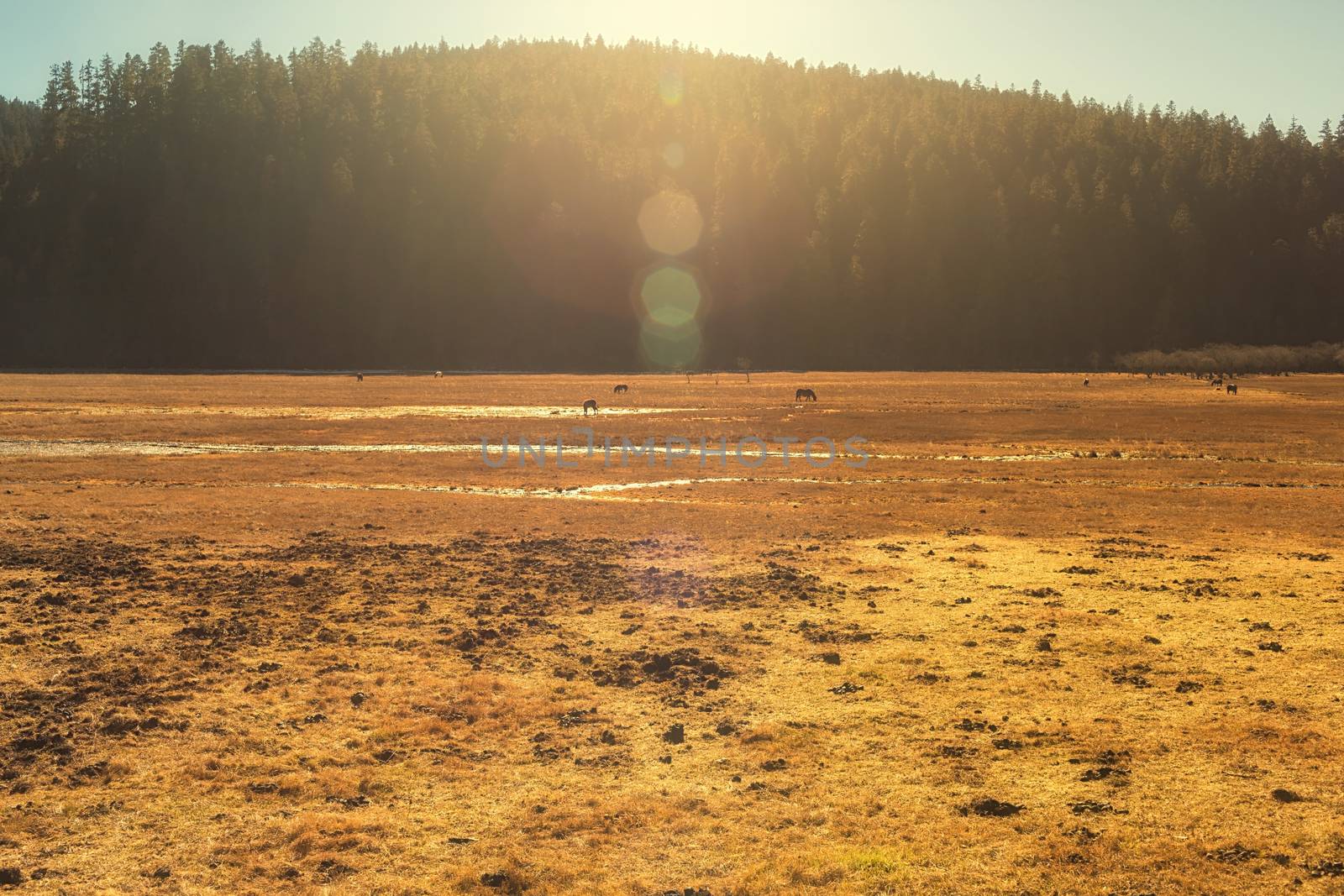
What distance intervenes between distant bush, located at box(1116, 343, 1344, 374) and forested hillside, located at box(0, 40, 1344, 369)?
36.9 feet

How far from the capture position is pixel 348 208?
164m

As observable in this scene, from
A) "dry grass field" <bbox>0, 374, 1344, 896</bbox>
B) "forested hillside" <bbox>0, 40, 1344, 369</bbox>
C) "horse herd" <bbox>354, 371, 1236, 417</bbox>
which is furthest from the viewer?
"forested hillside" <bbox>0, 40, 1344, 369</bbox>

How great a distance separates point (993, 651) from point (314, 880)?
915 cm

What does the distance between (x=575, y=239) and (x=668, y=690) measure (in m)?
155

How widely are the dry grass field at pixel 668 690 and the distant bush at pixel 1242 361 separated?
10146cm

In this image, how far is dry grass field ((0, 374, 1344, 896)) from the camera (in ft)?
28.9

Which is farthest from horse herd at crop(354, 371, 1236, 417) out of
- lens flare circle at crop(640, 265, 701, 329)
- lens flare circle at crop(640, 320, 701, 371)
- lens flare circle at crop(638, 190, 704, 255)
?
lens flare circle at crop(638, 190, 704, 255)

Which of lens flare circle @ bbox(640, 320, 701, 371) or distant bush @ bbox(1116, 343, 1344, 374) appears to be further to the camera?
lens flare circle @ bbox(640, 320, 701, 371)

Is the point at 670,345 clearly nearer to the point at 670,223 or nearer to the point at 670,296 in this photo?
the point at 670,296

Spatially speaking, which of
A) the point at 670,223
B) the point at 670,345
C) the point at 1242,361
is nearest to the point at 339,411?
the point at 670,345

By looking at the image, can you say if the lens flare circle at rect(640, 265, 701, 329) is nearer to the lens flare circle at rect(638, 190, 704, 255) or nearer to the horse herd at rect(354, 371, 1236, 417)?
the lens flare circle at rect(638, 190, 704, 255)

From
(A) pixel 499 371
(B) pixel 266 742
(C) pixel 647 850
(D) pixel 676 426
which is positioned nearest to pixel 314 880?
(C) pixel 647 850

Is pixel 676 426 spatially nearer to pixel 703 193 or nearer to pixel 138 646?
pixel 138 646

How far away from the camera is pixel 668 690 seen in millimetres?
13109
